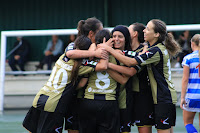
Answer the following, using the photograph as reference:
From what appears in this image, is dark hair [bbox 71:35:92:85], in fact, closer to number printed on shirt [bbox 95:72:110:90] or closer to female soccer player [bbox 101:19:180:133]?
number printed on shirt [bbox 95:72:110:90]

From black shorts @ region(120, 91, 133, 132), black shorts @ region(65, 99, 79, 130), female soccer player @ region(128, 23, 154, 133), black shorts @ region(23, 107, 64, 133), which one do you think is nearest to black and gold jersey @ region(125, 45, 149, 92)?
female soccer player @ region(128, 23, 154, 133)

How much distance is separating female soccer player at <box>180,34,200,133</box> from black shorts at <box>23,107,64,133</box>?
1.97 m

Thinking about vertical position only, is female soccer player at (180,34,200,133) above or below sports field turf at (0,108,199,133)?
above

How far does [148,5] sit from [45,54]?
3.90 metres

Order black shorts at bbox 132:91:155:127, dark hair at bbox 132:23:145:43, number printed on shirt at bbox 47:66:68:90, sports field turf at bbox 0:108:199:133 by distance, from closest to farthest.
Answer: number printed on shirt at bbox 47:66:68:90
black shorts at bbox 132:91:155:127
dark hair at bbox 132:23:145:43
sports field turf at bbox 0:108:199:133

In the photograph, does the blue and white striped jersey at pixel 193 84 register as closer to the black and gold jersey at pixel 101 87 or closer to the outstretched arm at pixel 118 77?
the outstretched arm at pixel 118 77

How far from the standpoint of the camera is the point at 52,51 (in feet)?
30.1

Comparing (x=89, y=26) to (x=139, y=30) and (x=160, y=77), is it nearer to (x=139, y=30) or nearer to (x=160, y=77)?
(x=139, y=30)

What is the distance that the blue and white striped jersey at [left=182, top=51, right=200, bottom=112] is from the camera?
495 centimetres

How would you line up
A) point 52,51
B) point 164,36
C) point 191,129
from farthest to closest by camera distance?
point 52,51 → point 191,129 → point 164,36

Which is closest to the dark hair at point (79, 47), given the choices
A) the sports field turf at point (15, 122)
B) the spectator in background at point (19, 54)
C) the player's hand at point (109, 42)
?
the player's hand at point (109, 42)

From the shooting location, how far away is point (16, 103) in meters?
9.32

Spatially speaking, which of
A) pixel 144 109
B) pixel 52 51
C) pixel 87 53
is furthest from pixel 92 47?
pixel 52 51

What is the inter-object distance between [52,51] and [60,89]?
216 inches
